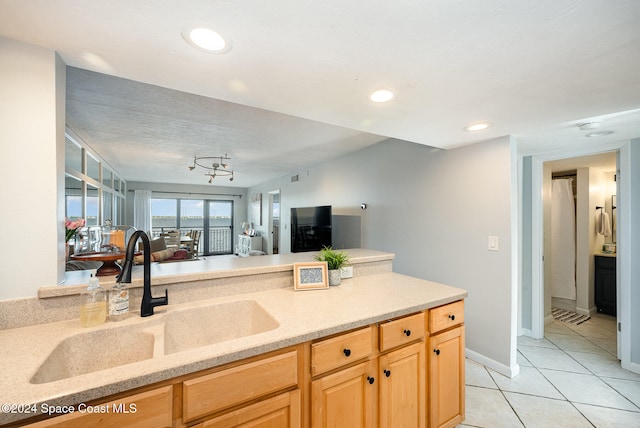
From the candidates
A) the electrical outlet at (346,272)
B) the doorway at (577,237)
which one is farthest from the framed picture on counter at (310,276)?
A: the doorway at (577,237)

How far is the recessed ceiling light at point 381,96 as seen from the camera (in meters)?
1.60

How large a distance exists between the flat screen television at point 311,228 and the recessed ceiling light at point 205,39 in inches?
125

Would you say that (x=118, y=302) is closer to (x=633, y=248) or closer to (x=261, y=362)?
(x=261, y=362)

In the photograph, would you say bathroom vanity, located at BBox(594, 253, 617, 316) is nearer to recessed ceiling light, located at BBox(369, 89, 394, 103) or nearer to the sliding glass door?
recessed ceiling light, located at BBox(369, 89, 394, 103)

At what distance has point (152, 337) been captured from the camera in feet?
3.99

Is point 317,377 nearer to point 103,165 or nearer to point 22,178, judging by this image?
point 22,178

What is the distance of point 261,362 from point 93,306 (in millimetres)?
820

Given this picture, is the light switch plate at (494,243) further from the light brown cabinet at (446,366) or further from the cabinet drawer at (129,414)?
the cabinet drawer at (129,414)

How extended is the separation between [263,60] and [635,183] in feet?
11.3

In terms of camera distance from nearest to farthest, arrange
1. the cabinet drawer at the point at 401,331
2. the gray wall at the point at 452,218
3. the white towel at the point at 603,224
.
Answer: the cabinet drawer at the point at 401,331 < the gray wall at the point at 452,218 < the white towel at the point at 603,224

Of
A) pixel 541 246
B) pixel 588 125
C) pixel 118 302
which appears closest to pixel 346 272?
pixel 118 302

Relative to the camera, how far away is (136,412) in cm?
85

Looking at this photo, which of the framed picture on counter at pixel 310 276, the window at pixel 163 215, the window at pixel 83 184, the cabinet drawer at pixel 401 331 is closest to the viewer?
the cabinet drawer at pixel 401 331

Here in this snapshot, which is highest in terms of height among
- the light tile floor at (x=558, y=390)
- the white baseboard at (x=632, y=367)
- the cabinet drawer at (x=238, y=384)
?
the cabinet drawer at (x=238, y=384)
